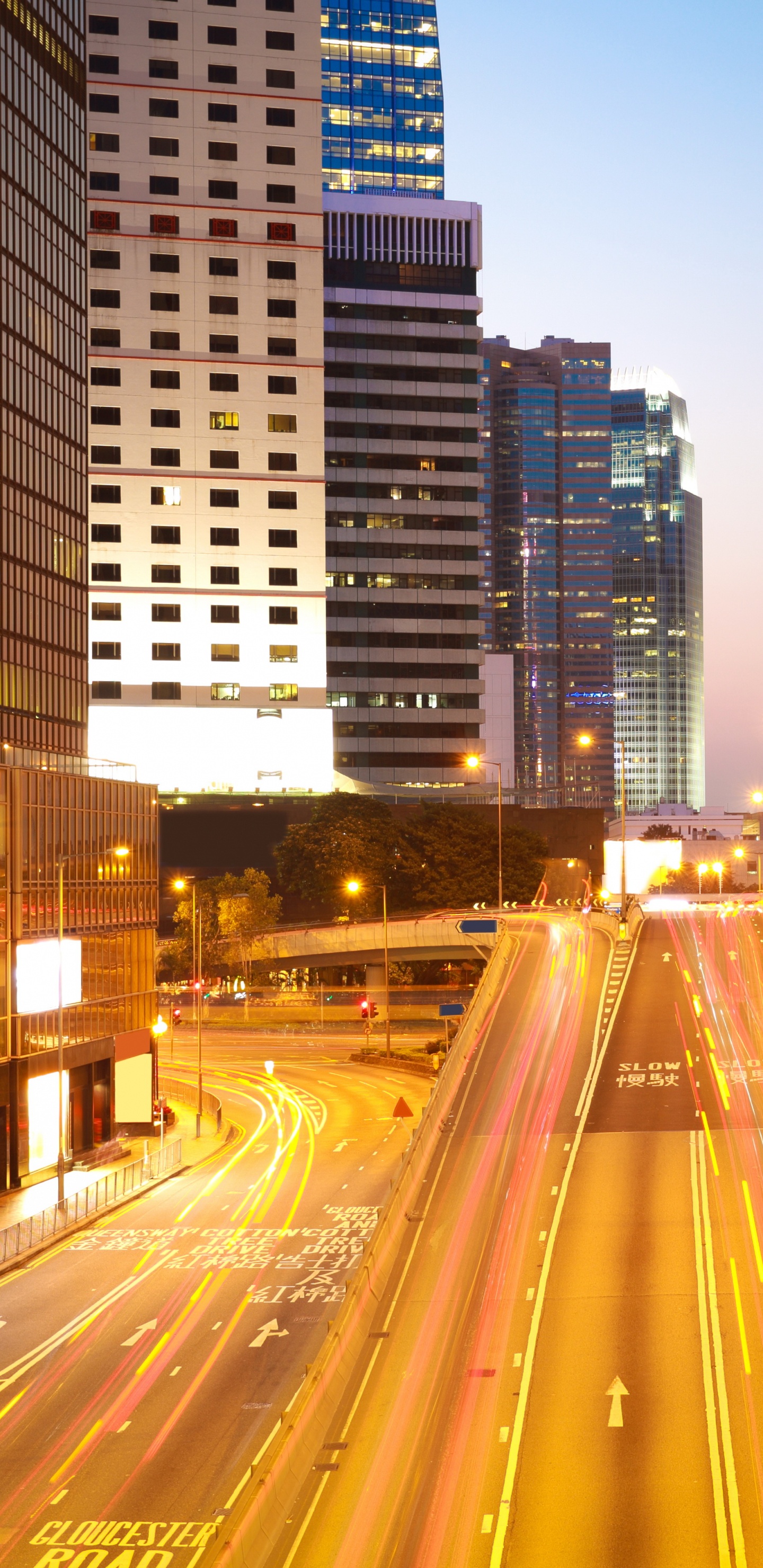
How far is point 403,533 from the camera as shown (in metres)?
154

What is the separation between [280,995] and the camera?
105750 millimetres

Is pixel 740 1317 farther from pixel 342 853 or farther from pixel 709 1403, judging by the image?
pixel 342 853

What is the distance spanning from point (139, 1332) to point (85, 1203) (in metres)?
14.2

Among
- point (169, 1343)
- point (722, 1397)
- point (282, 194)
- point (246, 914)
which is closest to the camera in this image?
point (722, 1397)

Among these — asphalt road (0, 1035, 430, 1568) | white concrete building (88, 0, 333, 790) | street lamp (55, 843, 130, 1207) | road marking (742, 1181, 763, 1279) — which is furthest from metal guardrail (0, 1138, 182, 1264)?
white concrete building (88, 0, 333, 790)

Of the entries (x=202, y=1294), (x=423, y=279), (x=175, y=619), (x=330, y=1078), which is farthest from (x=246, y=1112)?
(x=423, y=279)

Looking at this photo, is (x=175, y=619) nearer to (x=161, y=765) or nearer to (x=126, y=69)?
(x=161, y=765)

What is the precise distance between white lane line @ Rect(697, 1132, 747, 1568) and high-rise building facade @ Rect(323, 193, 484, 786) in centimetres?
11377

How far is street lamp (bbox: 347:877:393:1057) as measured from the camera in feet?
282

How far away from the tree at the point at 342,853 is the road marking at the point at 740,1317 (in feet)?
273

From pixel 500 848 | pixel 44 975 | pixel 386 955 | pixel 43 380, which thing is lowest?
pixel 386 955

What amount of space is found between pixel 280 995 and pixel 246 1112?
36387mm

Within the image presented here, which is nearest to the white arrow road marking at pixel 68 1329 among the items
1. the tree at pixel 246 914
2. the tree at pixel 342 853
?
the tree at pixel 246 914

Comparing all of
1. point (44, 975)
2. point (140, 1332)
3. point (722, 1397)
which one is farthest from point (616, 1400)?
point (44, 975)
